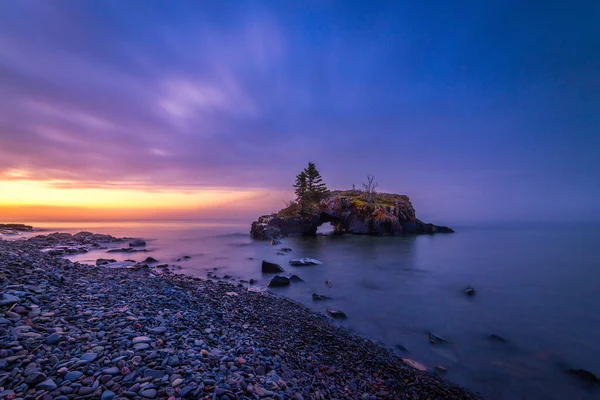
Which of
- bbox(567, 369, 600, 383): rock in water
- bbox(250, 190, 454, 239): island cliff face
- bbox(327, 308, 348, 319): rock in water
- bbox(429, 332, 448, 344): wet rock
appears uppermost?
bbox(250, 190, 454, 239): island cliff face

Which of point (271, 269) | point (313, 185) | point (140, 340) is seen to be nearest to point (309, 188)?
point (313, 185)

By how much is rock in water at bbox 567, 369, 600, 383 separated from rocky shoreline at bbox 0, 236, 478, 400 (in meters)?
4.29

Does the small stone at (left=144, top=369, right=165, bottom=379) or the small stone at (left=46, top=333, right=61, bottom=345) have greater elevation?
the small stone at (left=46, top=333, right=61, bottom=345)

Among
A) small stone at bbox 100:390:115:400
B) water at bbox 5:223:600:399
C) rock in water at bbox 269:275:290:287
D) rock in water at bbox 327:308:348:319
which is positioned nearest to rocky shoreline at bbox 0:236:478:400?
small stone at bbox 100:390:115:400

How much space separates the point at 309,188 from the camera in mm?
58844

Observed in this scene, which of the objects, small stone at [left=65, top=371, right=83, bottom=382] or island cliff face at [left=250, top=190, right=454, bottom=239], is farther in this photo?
island cliff face at [left=250, top=190, right=454, bottom=239]

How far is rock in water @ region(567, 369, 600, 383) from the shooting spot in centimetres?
807

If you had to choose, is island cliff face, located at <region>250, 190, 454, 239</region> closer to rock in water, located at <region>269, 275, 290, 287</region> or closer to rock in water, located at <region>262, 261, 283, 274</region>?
rock in water, located at <region>262, 261, 283, 274</region>

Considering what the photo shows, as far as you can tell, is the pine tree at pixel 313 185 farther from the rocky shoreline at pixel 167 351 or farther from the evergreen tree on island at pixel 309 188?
the rocky shoreline at pixel 167 351

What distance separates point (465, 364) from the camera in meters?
8.61

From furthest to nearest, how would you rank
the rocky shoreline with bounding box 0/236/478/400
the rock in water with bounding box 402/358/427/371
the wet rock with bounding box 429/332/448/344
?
1. the wet rock with bounding box 429/332/448/344
2. the rock in water with bounding box 402/358/427/371
3. the rocky shoreline with bounding box 0/236/478/400

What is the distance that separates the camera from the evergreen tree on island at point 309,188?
2211 inches

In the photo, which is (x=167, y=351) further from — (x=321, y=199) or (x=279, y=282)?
(x=321, y=199)

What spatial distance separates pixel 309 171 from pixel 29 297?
55.1 metres
